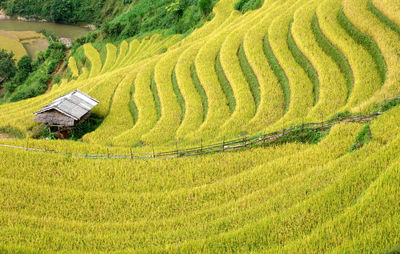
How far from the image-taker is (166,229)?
21.2 feet

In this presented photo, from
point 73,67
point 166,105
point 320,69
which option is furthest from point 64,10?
point 320,69

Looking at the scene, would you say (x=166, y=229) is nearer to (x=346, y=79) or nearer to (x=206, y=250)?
(x=206, y=250)

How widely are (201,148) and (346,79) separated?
19.9ft

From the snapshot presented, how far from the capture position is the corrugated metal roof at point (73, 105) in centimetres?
1268

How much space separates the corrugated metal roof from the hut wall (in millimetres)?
170

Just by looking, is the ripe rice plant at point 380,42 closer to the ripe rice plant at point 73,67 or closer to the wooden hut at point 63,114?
the wooden hut at point 63,114

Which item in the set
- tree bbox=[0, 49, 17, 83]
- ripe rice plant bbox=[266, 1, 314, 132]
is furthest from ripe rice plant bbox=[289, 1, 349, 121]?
tree bbox=[0, 49, 17, 83]

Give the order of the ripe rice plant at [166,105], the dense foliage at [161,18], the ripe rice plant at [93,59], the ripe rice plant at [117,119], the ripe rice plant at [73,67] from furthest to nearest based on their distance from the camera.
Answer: the ripe rice plant at [73,67] < the ripe rice plant at [93,59] < the dense foliage at [161,18] < the ripe rice plant at [117,119] < the ripe rice plant at [166,105]

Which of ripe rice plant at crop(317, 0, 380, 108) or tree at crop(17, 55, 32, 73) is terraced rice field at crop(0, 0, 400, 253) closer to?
ripe rice plant at crop(317, 0, 380, 108)

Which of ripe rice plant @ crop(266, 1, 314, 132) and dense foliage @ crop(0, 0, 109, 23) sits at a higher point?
dense foliage @ crop(0, 0, 109, 23)

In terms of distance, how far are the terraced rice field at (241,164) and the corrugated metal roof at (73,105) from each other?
32.4 inches

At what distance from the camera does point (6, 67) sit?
3206 centimetres

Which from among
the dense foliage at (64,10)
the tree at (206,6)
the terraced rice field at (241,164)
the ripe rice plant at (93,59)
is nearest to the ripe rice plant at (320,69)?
the terraced rice field at (241,164)

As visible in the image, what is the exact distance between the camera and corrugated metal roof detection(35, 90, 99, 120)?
12680 mm
